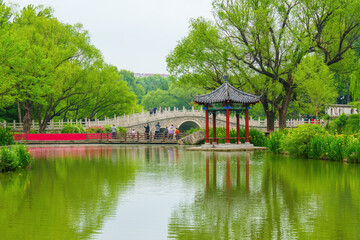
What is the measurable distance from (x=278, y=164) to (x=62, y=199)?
1114cm

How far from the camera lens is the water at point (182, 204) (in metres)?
8.16

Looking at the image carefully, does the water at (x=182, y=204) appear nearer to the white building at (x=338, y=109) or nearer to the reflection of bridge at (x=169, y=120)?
the white building at (x=338, y=109)

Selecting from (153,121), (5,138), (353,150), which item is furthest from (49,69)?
(353,150)

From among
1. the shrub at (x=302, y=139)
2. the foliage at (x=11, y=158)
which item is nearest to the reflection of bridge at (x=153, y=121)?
the shrub at (x=302, y=139)

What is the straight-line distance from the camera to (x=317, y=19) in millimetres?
36906

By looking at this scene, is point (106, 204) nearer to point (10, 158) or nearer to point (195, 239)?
point (195, 239)

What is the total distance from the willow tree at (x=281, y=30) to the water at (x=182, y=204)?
65.0 ft

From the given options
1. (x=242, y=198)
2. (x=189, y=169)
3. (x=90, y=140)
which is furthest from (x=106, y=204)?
(x=90, y=140)

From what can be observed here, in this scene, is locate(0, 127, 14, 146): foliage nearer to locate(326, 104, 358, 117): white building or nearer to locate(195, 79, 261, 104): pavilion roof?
locate(195, 79, 261, 104): pavilion roof

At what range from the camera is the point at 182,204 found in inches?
422

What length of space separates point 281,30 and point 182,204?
89.8 ft

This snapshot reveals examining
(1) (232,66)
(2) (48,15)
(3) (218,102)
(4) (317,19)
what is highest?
(2) (48,15)

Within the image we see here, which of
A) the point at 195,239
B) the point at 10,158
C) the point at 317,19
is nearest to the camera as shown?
the point at 195,239

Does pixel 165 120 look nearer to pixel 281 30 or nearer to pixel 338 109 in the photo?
pixel 338 109
